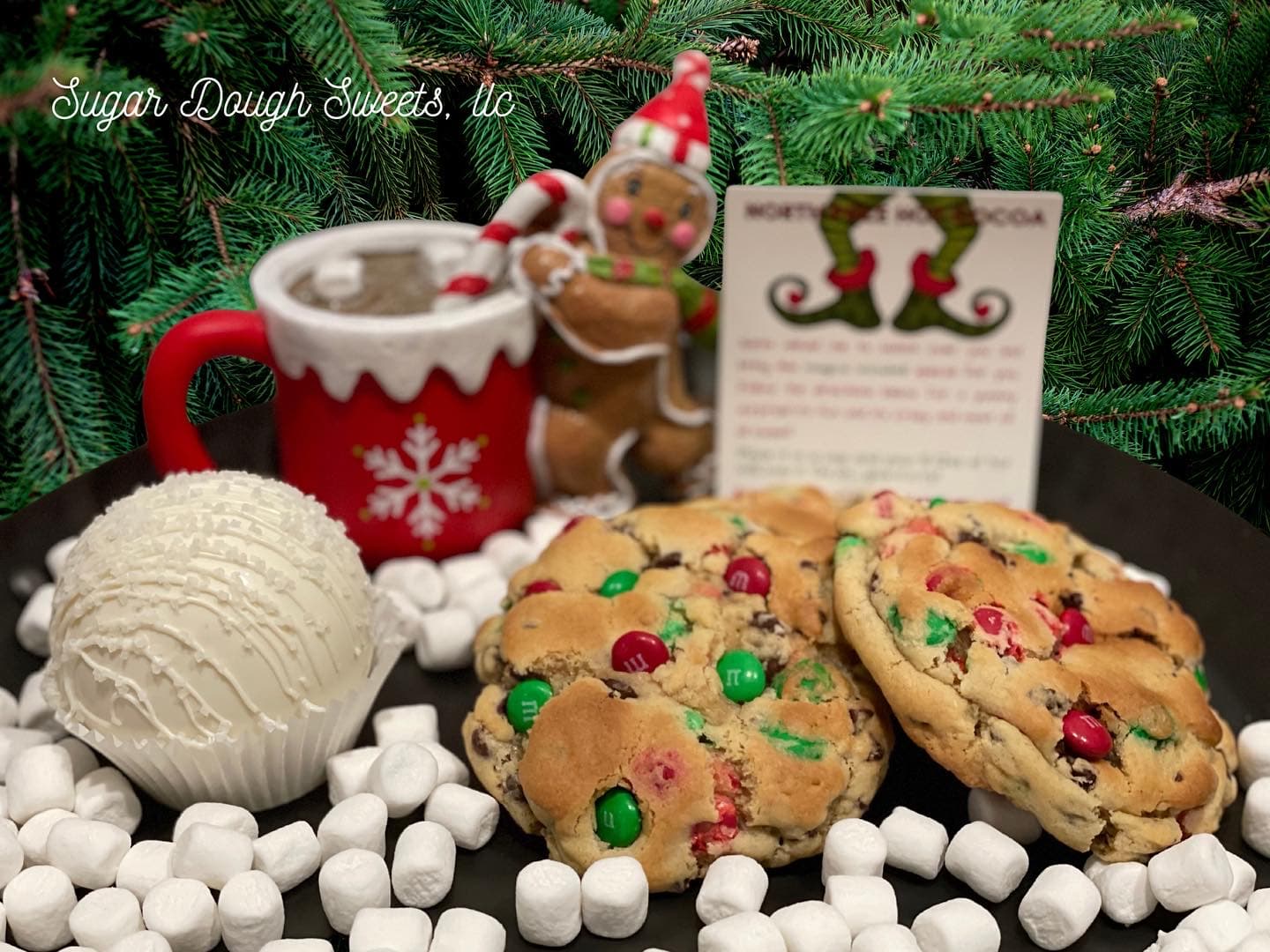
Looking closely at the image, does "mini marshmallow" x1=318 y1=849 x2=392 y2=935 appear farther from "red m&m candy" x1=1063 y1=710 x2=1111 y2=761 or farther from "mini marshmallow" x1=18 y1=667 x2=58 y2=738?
"red m&m candy" x1=1063 y1=710 x2=1111 y2=761

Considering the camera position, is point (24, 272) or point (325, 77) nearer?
point (325, 77)

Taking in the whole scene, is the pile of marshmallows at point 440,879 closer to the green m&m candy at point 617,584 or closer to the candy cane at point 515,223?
the green m&m candy at point 617,584

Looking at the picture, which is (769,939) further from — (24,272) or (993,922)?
(24,272)

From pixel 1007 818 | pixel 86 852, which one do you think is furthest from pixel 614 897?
pixel 86 852

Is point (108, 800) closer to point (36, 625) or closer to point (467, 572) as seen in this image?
point (36, 625)

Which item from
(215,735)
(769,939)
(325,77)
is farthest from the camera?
(325,77)

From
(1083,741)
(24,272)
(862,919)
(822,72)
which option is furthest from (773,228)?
(24,272)

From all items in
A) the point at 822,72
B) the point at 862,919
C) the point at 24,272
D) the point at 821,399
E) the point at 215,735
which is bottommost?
the point at 862,919

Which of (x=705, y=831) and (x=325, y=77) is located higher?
(x=325, y=77)
